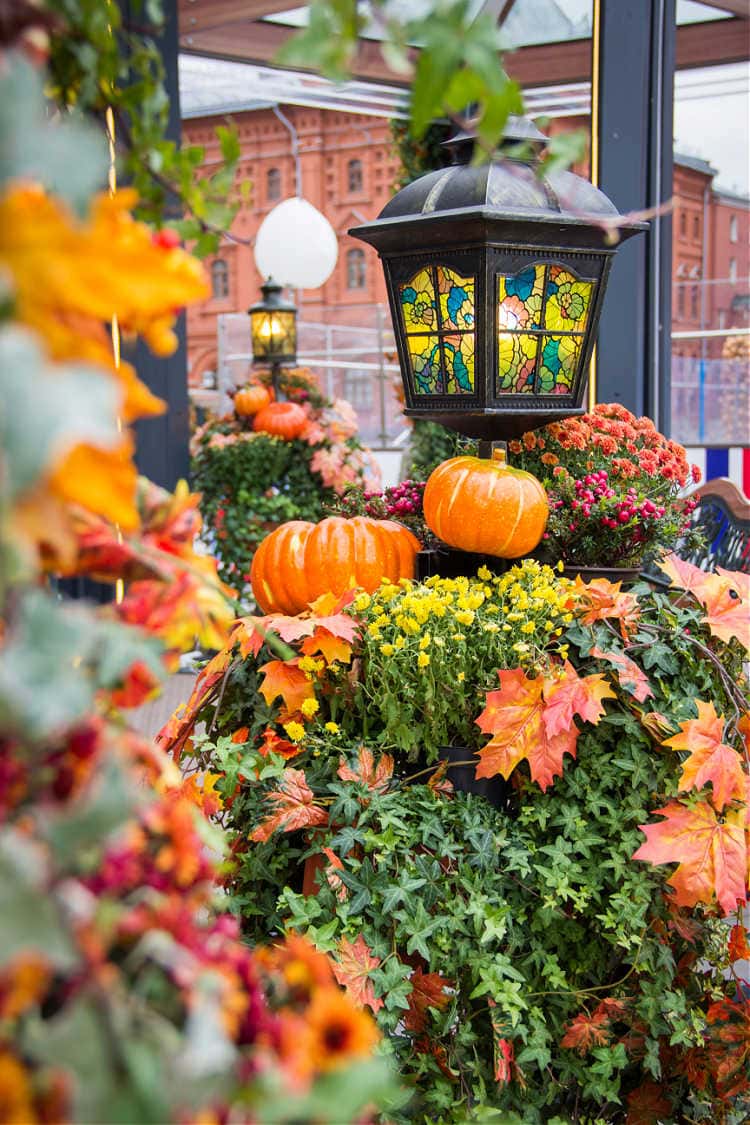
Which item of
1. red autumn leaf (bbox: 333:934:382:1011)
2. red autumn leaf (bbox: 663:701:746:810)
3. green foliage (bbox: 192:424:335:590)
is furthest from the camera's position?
green foliage (bbox: 192:424:335:590)

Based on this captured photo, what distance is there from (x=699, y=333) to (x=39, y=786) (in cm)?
652

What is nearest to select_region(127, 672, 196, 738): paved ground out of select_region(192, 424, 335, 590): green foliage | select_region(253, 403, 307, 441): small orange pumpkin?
select_region(192, 424, 335, 590): green foliage

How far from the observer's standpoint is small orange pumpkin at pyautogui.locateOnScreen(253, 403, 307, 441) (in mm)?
5016

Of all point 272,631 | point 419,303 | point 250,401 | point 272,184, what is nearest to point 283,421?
point 250,401

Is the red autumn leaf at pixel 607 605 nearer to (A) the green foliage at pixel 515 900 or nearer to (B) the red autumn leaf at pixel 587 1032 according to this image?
(A) the green foliage at pixel 515 900

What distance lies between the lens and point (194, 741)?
4.91 feet

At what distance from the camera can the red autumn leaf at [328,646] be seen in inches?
53.9

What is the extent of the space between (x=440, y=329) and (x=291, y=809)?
2.34ft

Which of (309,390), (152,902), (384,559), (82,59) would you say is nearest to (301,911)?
(384,559)

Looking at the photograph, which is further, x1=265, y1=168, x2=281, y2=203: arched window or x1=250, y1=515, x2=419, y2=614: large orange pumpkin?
x1=265, y1=168, x2=281, y2=203: arched window

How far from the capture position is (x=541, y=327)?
1.56 m

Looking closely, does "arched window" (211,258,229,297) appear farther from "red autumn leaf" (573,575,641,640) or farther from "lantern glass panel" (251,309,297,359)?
"red autumn leaf" (573,575,641,640)

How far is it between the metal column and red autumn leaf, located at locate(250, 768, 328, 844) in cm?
219

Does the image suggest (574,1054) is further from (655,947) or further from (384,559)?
(384,559)
